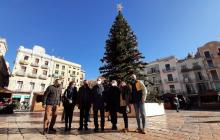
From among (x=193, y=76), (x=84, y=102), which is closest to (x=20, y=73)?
(x=84, y=102)

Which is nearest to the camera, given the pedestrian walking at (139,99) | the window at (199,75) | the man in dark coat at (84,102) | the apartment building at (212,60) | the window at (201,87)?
the pedestrian walking at (139,99)

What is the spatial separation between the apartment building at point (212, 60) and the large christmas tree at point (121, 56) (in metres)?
29.2

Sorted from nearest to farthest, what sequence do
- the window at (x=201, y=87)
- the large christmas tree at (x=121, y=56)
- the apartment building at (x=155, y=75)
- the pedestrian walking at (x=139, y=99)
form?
the pedestrian walking at (x=139, y=99) < the large christmas tree at (x=121, y=56) < the window at (x=201, y=87) < the apartment building at (x=155, y=75)

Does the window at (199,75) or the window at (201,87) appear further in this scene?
the window at (199,75)

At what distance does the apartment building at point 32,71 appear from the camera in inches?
1309

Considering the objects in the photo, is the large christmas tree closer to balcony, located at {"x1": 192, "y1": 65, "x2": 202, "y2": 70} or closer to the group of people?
the group of people

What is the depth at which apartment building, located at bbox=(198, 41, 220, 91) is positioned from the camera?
32994 millimetres

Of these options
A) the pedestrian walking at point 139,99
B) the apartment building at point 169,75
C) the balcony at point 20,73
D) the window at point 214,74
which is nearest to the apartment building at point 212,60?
the window at point 214,74

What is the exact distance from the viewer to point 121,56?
12.4 m

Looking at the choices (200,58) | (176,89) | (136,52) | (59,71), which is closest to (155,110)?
(136,52)

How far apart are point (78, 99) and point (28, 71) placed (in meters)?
35.4

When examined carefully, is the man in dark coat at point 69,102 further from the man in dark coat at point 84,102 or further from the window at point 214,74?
the window at point 214,74

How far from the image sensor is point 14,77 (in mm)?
33031

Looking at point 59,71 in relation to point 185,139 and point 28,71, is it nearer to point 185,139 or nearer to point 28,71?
point 28,71
